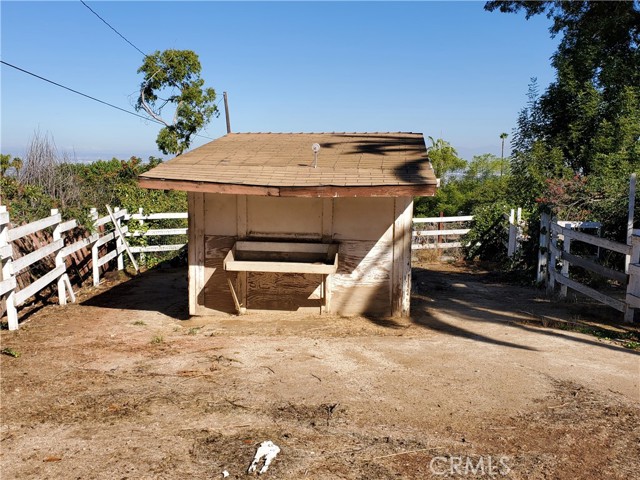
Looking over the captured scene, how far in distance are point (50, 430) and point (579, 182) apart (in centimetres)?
1341

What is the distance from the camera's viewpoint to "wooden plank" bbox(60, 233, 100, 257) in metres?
9.58

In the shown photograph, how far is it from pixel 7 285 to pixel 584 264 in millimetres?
8804

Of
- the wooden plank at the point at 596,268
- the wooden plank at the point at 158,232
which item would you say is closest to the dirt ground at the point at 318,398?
the wooden plank at the point at 596,268

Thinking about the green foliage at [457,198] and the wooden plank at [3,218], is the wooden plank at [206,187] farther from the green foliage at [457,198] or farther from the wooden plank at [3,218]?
the green foliage at [457,198]

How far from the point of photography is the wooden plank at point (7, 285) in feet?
24.3

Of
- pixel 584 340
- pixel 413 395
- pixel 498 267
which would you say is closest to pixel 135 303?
pixel 413 395

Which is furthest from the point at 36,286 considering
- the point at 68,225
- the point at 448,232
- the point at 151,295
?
the point at 448,232

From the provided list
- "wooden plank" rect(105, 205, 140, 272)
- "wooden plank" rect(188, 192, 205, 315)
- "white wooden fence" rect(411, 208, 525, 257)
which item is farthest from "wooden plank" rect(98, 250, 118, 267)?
"white wooden fence" rect(411, 208, 525, 257)

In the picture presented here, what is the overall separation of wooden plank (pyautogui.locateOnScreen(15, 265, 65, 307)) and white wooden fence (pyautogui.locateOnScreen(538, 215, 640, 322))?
28.0 ft

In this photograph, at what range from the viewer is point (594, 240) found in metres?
8.87

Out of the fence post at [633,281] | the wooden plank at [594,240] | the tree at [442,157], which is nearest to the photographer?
the fence post at [633,281]

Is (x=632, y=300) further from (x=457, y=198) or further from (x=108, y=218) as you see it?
(x=457, y=198)

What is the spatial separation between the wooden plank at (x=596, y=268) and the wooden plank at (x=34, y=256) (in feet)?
28.1

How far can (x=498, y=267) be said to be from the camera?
1481 centimetres
